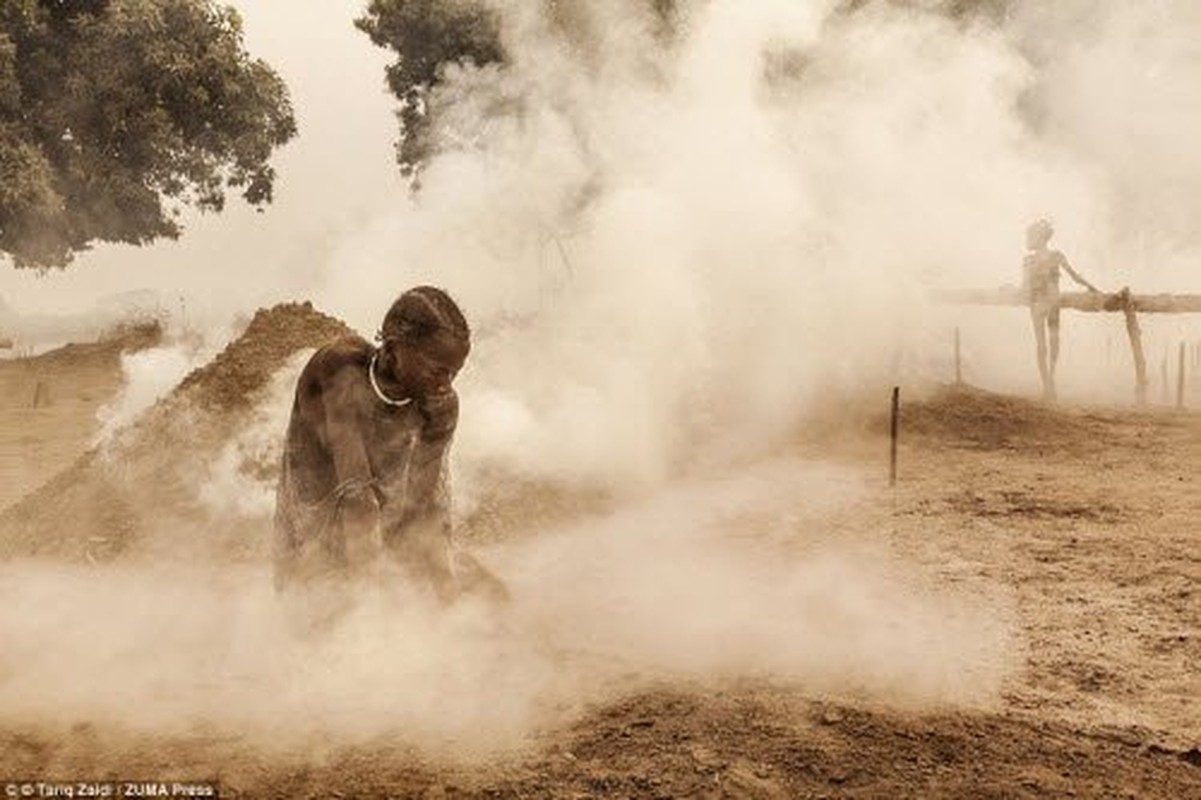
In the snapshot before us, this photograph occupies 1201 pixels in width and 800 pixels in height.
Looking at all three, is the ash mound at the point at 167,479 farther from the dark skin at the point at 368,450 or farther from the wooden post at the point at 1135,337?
the wooden post at the point at 1135,337

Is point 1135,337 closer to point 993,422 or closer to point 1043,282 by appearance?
point 1043,282

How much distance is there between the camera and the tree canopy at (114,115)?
15.1 meters

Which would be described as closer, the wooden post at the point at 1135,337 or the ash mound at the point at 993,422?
the ash mound at the point at 993,422

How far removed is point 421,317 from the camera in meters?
3.74

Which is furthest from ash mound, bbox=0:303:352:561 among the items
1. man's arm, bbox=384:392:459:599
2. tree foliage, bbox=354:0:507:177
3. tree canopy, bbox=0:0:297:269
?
tree foliage, bbox=354:0:507:177

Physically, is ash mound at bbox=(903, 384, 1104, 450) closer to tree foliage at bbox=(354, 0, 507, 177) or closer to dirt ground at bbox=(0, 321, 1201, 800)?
dirt ground at bbox=(0, 321, 1201, 800)

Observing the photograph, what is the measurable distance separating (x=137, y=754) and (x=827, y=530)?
4525 mm

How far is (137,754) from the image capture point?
3.41m

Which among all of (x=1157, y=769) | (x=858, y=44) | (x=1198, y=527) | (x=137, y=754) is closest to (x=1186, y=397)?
(x=858, y=44)

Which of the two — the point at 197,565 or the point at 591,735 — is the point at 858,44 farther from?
the point at 591,735

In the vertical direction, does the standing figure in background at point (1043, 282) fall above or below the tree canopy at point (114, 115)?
below

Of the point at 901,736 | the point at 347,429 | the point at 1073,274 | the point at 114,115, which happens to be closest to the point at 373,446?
the point at 347,429

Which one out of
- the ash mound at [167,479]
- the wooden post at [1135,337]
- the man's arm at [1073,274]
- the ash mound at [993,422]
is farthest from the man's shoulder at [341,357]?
the wooden post at [1135,337]

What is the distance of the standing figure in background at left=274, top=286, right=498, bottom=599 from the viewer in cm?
380
